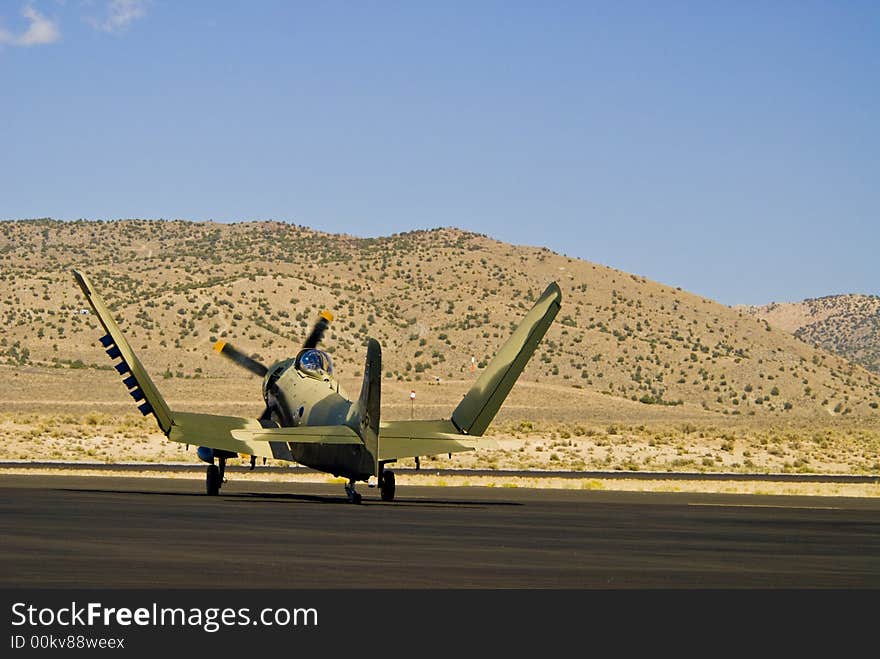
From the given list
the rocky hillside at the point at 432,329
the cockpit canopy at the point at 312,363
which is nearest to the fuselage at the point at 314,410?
the cockpit canopy at the point at 312,363

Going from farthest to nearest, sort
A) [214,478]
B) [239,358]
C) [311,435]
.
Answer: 1. [239,358]
2. [214,478]
3. [311,435]

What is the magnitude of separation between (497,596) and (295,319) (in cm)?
15146

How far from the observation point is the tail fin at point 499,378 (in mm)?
38906

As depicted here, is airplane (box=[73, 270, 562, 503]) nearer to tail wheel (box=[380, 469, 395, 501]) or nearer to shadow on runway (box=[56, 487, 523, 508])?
tail wheel (box=[380, 469, 395, 501])

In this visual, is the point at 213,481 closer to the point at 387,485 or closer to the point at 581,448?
the point at 387,485

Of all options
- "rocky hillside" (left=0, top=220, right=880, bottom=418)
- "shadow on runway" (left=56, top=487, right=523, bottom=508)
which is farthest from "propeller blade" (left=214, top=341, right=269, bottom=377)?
"rocky hillside" (left=0, top=220, right=880, bottom=418)

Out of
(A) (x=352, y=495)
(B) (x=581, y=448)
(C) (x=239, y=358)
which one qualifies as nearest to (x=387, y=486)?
(A) (x=352, y=495)

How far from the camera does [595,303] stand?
18875 cm

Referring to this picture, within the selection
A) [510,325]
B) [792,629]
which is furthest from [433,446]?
[510,325]

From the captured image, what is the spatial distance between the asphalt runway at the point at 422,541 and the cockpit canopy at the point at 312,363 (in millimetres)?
3306

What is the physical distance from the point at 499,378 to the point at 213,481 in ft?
26.2

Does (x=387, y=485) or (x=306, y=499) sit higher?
(x=387, y=485)

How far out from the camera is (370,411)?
3419 cm

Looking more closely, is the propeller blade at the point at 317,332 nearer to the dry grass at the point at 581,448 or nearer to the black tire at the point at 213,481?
the black tire at the point at 213,481
